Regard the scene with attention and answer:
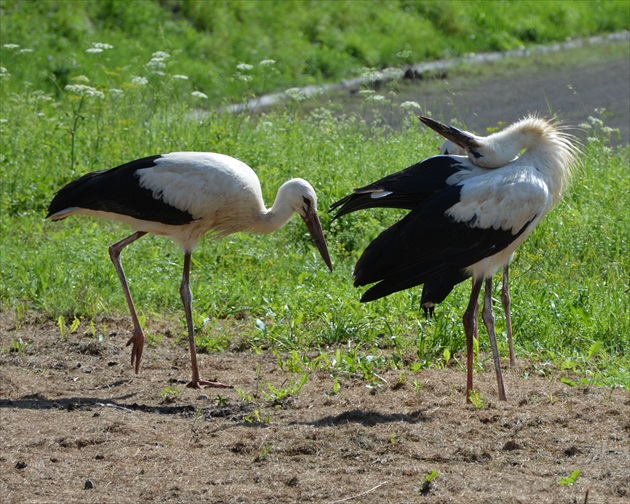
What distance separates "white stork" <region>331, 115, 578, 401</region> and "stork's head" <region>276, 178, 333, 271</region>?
69 cm

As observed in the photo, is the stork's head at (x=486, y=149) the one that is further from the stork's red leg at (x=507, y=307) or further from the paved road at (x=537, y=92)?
the paved road at (x=537, y=92)

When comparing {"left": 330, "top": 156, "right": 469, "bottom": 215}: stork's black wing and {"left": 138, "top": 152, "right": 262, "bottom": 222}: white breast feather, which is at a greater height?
{"left": 330, "top": 156, "right": 469, "bottom": 215}: stork's black wing

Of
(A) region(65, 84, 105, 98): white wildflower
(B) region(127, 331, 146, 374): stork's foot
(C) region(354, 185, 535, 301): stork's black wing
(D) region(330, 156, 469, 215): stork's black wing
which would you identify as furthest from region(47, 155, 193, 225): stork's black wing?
(A) region(65, 84, 105, 98): white wildflower

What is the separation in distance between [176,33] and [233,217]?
33.3ft

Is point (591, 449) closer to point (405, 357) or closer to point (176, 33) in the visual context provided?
point (405, 357)

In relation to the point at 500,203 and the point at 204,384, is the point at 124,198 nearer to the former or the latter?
the point at 204,384

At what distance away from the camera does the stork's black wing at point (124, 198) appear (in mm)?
6836

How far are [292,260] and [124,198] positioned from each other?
1.95m

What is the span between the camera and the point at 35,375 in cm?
643

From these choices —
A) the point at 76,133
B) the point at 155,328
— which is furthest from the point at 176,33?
the point at 155,328

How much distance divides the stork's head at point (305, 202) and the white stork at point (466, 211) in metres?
0.69

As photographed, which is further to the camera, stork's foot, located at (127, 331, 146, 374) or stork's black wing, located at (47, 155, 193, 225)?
stork's black wing, located at (47, 155, 193, 225)

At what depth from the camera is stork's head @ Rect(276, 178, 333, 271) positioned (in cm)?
690

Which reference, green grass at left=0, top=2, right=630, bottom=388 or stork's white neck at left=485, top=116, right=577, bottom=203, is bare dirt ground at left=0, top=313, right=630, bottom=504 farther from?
stork's white neck at left=485, top=116, right=577, bottom=203
